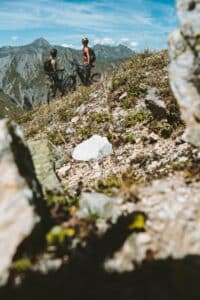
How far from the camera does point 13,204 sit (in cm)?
683

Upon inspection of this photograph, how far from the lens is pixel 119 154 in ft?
47.2

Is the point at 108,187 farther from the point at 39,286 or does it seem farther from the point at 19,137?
the point at 39,286

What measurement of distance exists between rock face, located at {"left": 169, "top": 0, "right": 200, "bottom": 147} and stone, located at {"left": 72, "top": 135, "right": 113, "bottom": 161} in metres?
6.20

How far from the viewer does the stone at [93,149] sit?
580 inches

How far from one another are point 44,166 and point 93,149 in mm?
5024

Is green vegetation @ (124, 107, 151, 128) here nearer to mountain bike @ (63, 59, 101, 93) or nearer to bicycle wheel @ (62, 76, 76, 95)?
mountain bike @ (63, 59, 101, 93)

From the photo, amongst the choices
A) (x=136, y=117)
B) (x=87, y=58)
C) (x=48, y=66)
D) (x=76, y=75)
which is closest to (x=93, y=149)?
(x=136, y=117)

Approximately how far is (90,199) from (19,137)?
67.0 inches

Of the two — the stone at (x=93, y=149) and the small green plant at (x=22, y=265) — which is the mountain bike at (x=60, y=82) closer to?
the stone at (x=93, y=149)

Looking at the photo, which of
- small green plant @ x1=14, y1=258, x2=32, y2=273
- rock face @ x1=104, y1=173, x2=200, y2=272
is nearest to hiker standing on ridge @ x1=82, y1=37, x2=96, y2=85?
rock face @ x1=104, y1=173, x2=200, y2=272

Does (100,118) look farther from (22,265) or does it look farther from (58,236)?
(22,265)

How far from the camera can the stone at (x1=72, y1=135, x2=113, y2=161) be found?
48.3ft

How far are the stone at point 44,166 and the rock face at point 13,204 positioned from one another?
7.19ft

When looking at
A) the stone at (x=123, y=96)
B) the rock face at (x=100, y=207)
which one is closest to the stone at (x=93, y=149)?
the stone at (x=123, y=96)
